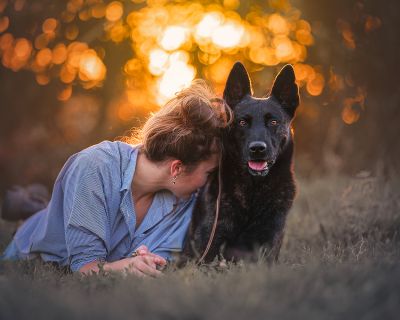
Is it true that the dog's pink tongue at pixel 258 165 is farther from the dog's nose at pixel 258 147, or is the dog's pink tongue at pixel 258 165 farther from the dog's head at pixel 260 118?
the dog's nose at pixel 258 147

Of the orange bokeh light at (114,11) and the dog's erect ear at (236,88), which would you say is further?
the orange bokeh light at (114,11)

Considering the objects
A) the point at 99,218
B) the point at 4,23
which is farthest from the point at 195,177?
the point at 4,23

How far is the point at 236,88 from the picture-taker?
12.4ft

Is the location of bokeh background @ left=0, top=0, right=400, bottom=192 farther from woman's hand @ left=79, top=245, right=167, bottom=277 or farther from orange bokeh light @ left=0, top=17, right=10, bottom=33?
woman's hand @ left=79, top=245, right=167, bottom=277

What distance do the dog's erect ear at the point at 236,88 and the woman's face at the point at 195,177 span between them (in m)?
0.53

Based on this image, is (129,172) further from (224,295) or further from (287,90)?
(224,295)

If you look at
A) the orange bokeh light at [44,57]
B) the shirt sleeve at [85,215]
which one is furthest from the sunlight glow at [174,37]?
the shirt sleeve at [85,215]

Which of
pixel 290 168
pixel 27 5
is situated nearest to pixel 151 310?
pixel 290 168

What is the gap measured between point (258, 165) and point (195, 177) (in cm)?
42

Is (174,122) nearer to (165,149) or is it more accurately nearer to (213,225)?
(165,149)

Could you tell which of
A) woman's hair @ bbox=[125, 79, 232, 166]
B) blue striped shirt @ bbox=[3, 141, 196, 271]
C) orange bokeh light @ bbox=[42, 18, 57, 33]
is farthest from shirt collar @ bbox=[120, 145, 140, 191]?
orange bokeh light @ bbox=[42, 18, 57, 33]

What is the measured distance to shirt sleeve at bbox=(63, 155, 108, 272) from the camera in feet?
10.0

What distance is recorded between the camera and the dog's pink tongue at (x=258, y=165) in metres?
3.38

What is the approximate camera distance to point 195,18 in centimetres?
777
